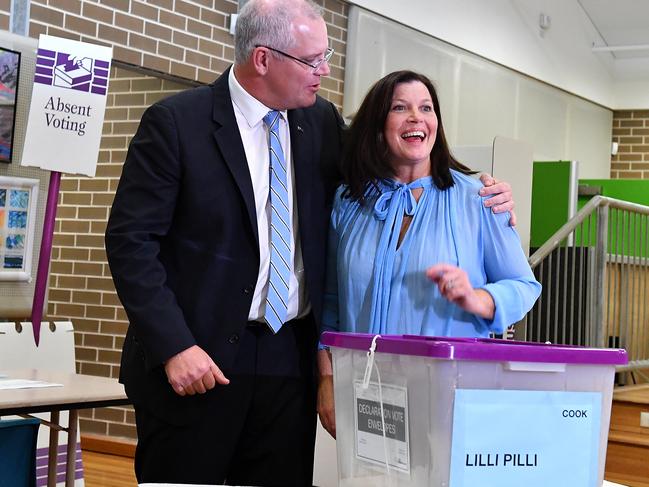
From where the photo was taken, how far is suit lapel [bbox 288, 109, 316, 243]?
216 centimetres

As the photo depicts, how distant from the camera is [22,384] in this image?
3.25m

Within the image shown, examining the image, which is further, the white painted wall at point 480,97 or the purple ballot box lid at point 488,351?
the white painted wall at point 480,97

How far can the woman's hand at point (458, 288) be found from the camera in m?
1.74

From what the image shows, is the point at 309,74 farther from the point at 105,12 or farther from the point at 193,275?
the point at 105,12

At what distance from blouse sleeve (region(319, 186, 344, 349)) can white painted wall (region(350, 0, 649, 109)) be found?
4.67 m

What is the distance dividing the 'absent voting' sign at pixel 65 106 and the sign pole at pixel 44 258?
0.15 meters

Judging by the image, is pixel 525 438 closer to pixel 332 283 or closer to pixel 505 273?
pixel 505 273

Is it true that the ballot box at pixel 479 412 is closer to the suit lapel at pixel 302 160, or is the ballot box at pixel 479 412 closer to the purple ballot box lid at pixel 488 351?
the purple ballot box lid at pixel 488 351

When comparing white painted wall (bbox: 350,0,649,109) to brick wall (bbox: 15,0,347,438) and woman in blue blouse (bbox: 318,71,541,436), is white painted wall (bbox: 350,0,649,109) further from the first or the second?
woman in blue blouse (bbox: 318,71,541,436)

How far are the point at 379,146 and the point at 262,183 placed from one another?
10.4 inches

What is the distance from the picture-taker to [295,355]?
2.16m

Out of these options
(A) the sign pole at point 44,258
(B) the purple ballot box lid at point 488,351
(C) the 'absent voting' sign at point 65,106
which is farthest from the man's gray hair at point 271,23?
(A) the sign pole at point 44,258

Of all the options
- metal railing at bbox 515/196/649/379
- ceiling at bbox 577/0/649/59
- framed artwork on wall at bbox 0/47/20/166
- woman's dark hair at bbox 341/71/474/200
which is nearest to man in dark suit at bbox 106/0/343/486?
woman's dark hair at bbox 341/71/474/200

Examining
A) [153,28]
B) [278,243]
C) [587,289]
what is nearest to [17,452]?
[278,243]
